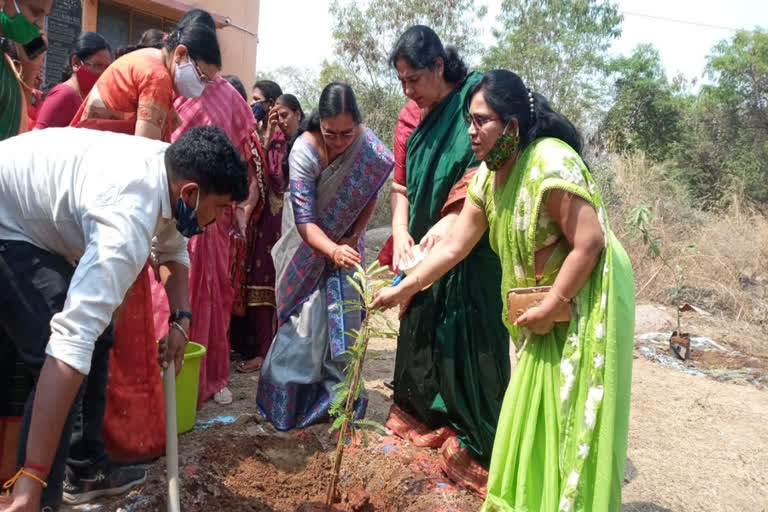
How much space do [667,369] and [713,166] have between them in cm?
1241

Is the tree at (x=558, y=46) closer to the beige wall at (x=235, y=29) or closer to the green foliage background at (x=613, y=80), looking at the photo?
the green foliage background at (x=613, y=80)

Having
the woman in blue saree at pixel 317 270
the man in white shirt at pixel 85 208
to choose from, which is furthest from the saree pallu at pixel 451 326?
the man in white shirt at pixel 85 208

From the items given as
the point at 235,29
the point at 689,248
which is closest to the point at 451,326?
the point at 689,248

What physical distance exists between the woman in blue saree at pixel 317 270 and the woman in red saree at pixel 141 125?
2.22 ft

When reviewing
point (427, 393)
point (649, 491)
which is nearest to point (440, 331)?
point (427, 393)

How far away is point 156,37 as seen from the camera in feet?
12.3

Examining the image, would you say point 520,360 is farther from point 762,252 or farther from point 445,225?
point 762,252

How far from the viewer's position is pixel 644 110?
17.5 meters

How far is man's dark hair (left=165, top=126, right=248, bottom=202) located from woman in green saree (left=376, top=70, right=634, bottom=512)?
846 millimetres

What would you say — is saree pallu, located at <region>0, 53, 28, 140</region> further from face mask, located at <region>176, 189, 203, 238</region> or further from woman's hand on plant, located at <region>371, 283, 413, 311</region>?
woman's hand on plant, located at <region>371, 283, 413, 311</region>

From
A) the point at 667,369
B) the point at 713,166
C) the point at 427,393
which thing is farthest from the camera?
the point at 713,166

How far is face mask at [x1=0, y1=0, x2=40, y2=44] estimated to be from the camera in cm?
277

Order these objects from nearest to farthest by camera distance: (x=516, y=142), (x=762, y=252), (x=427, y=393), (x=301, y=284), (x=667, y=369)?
(x=516, y=142), (x=427, y=393), (x=301, y=284), (x=667, y=369), (x=762, y=252)

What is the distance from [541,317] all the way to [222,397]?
7.29ft
